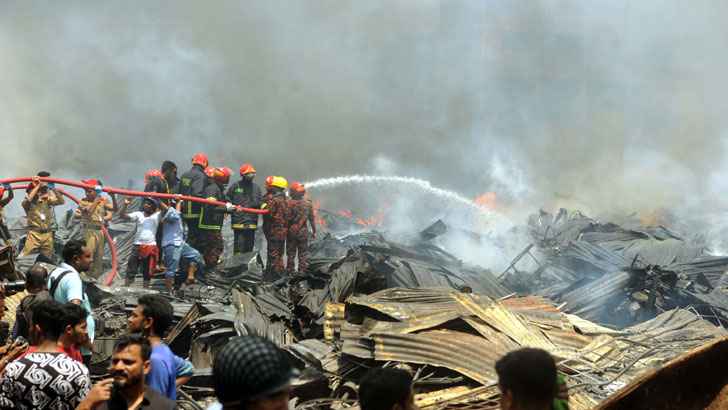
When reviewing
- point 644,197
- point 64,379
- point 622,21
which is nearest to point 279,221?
point 64,379

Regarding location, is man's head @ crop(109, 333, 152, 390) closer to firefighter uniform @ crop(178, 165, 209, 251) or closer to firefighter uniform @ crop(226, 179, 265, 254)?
firefighter uniform @ crop(178, 165, 209, 251)

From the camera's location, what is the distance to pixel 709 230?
14992mm

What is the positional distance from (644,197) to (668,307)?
Result: 541 inches

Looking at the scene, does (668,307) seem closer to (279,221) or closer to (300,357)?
(300,357)

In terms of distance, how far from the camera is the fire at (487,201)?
20.2 metres

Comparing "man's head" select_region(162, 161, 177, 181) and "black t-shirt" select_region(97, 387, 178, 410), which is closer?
"black t-shirt" select_region(97, 387, 178, 410)

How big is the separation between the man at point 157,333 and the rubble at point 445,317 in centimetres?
174

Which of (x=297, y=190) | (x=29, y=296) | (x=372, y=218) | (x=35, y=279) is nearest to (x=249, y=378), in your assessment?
(x=29, y=296)

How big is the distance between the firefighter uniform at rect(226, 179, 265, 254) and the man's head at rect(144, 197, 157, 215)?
Answer: 191 cm

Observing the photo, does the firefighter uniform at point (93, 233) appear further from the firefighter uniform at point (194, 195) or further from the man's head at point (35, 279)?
the man's head at point (35, 279)

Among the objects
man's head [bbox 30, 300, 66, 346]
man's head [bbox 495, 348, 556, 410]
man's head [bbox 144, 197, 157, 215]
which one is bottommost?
man's head [bbox 495, 348, 556, 410]

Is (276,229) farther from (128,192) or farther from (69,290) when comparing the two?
(69,290)

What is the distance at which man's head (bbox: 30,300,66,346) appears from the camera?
2932 millimetres

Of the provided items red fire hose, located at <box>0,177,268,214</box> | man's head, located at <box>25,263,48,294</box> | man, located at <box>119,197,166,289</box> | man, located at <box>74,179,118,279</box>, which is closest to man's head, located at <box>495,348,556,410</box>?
man's head, located at <box>25,263,48,294</box>
